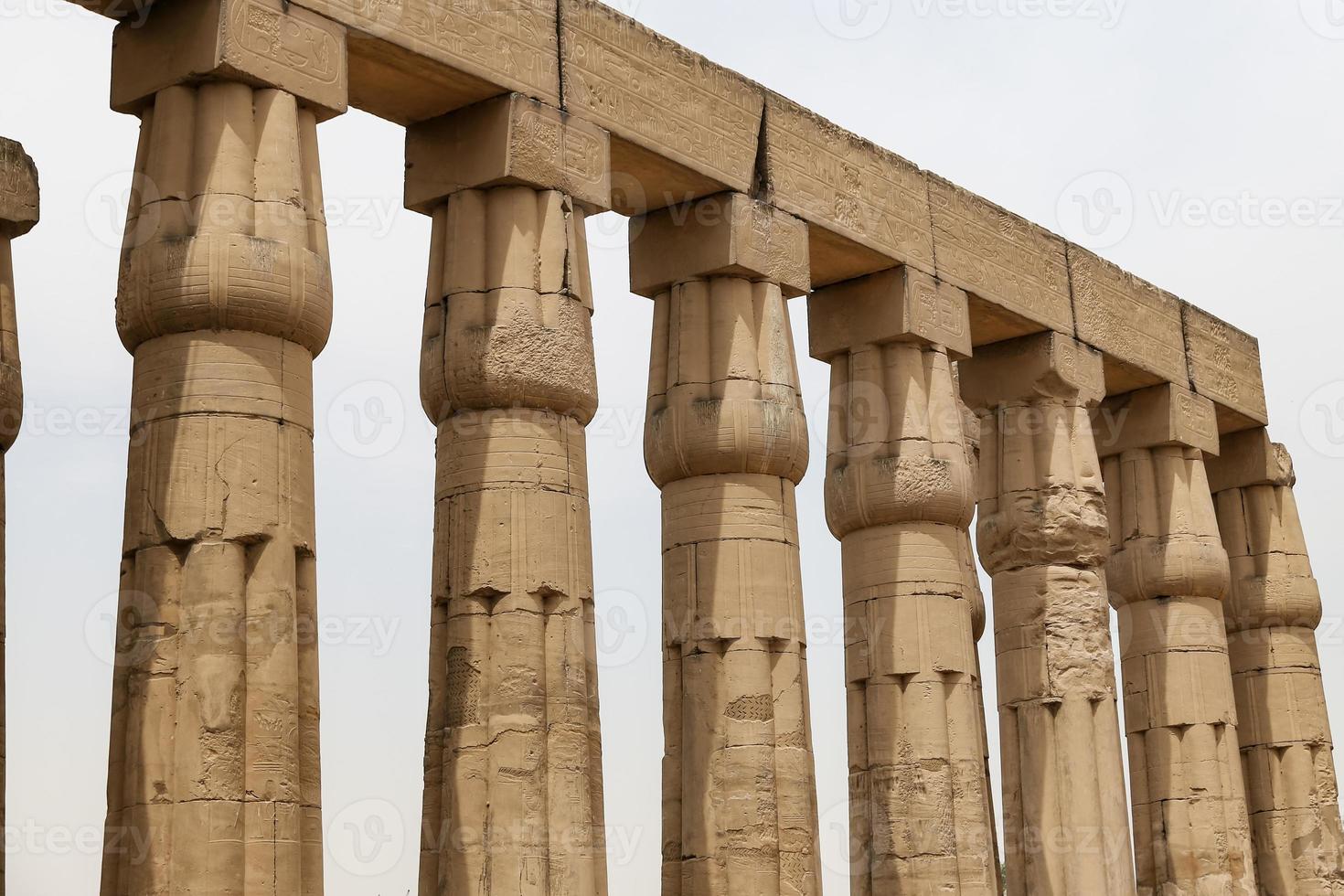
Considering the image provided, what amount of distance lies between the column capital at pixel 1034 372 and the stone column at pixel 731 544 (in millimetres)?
4331

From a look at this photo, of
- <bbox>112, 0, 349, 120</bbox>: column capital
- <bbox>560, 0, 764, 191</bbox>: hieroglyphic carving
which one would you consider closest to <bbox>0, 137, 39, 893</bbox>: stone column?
<bbox>112, 0, 349, 120</bbox>: column capital

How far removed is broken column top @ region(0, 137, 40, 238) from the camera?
603 inches

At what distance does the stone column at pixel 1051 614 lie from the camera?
21016 mm

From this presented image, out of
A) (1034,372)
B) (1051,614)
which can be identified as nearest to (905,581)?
(1051,614)

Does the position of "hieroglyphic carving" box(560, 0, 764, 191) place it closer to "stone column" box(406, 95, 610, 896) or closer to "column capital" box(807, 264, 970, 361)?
"stone column" box(406, 95, 610, 896)

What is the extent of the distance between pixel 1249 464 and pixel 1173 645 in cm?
369

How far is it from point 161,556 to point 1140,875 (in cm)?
1383

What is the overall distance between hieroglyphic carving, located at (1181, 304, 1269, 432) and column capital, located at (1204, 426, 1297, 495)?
0.72ft

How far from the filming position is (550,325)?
52.1 feet

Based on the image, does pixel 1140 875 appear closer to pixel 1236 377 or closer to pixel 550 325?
pixel 1236 377

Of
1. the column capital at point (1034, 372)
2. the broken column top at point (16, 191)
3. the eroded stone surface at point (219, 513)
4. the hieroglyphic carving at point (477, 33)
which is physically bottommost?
the eroded stone surface at point (219, 513)

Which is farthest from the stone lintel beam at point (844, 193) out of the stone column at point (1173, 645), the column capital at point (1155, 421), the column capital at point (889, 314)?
the stone column at point (1173, 645)

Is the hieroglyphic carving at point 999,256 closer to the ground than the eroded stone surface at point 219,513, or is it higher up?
higher up

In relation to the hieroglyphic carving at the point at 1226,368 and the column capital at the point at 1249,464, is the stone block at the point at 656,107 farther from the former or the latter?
the column capital at the point at 1249,464
